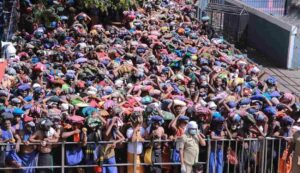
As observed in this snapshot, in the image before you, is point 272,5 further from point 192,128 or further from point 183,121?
point 192,128

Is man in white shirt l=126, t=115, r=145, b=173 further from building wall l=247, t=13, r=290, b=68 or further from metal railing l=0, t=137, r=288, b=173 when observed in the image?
building wall l=247, t=13, r=290, b=68

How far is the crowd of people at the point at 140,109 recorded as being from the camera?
10.7 metres

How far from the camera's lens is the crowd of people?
35.2 feet

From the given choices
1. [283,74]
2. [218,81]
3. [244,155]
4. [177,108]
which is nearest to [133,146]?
[177,108]

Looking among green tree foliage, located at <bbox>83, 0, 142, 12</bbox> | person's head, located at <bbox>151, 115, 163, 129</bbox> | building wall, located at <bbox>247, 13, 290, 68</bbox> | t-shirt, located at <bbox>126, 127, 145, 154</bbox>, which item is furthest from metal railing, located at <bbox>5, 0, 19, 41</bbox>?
person's head, located at <bbox>151, 115, 163, 129</bbox>

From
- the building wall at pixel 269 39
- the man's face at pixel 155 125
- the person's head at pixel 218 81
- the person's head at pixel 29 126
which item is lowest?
the person's head at pixel 29 126

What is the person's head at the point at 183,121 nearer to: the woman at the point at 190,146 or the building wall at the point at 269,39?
the woman at the point at 190,146

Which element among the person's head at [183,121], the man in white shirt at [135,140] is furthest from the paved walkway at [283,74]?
the man in white shirt at [135,140]

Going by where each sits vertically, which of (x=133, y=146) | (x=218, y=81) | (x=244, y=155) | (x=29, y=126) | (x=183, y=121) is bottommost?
(x=244, y=155)

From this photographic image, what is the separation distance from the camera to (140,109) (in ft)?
37.6

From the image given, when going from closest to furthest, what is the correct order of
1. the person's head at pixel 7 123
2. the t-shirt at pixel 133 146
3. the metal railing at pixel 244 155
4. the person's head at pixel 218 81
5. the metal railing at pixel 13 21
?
the person's head at pixel 7 123 < the t-shirt at pixel 133 146 < the metal railing at pixel 244 155 < the person's head at pixel 218 81 < the metal railing at pixel 13 21

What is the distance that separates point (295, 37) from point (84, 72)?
8.10 m

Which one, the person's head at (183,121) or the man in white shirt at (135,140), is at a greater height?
the person's head at (183,121)

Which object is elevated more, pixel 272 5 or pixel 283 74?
pixel 272 5
